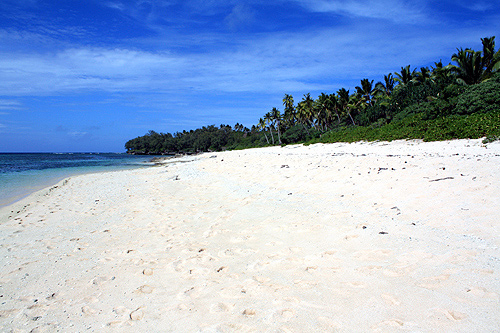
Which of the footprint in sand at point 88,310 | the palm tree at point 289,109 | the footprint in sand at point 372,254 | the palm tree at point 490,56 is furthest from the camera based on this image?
the palm tree at point 289,109

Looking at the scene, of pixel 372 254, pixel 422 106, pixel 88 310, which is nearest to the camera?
pixel 88 310

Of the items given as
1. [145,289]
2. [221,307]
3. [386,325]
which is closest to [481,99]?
[386,325]

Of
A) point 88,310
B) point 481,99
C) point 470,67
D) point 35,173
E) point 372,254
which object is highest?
point 470,67

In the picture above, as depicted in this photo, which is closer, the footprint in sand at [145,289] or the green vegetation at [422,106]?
the footprint in sand at [145,289]

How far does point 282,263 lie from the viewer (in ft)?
11.9

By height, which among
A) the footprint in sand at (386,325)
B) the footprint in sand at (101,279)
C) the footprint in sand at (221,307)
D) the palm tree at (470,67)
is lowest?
the footprint in sand at (101,279)

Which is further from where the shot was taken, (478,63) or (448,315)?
(478,63)

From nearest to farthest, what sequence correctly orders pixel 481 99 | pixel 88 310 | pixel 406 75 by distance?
pixel 88 310 → pixel 481 99 → pixel 406 75

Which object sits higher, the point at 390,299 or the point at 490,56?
the point at 490,56

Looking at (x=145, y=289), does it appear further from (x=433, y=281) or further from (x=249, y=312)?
(x=433, y=281)

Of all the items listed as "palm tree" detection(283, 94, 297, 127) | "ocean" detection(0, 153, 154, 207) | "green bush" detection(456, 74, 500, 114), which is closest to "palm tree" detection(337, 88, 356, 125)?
"palm tree" detection(283, 94, 297, 127)

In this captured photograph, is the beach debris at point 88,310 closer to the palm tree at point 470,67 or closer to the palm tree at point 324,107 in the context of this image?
the palm tree at point 470,67

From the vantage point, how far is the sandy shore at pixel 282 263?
8.16 feet

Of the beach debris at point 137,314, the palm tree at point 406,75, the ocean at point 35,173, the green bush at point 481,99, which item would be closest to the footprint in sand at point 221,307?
the beach debris at point 137,314
